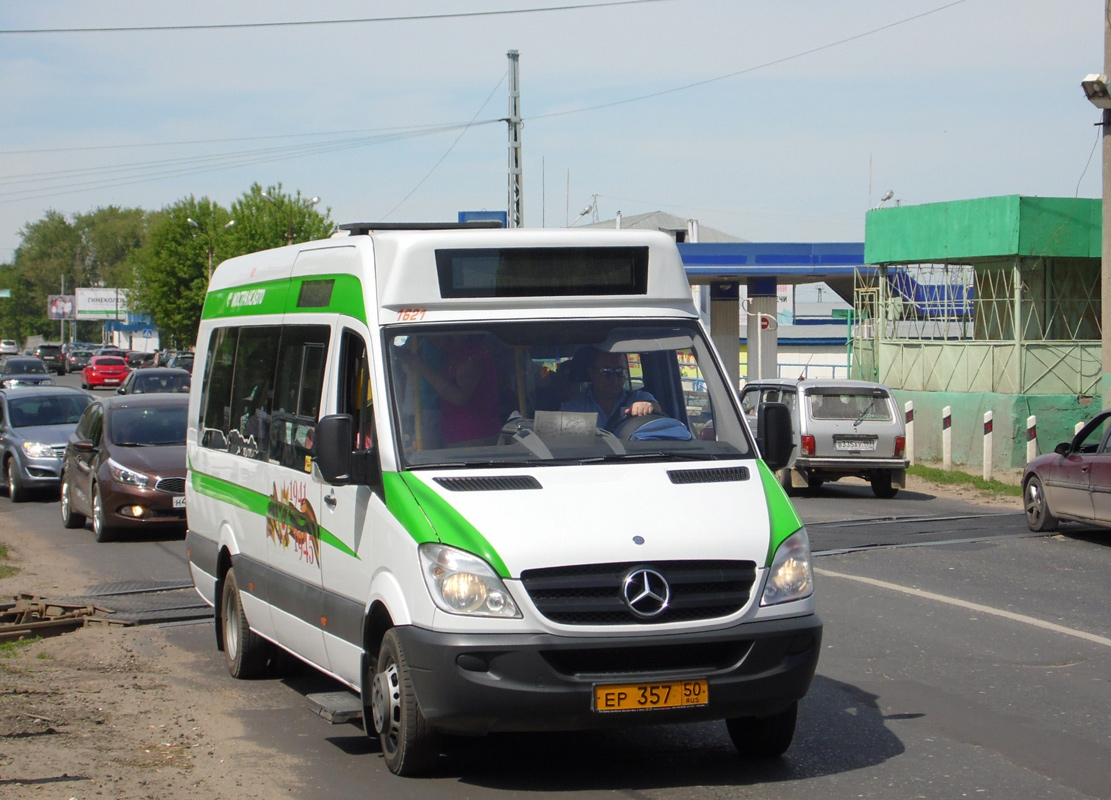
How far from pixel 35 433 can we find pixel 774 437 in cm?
1735

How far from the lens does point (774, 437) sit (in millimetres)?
6863

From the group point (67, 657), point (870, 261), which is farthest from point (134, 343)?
point (67, 657)

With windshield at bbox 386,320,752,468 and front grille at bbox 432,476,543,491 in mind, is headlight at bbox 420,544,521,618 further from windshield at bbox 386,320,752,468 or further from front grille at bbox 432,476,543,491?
windshield at bbox 386,320,752,468

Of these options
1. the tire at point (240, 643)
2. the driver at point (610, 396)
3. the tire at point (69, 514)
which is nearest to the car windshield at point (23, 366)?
the tire at point (69, 514)

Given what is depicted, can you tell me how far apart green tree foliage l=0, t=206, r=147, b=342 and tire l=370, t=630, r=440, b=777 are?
174332 millimetres

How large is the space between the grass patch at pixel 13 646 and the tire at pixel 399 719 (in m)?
4.18

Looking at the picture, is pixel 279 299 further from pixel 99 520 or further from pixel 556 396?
pixel 99 520

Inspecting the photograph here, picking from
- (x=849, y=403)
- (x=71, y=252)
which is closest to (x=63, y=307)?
(x=71, y=252)

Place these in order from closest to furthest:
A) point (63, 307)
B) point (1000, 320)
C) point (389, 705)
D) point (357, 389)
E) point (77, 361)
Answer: point (389, 705)
point (357, 389)
point (1000, 320)
point (77, 361)
point (63, 307)

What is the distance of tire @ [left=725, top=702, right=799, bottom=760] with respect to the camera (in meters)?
6.24

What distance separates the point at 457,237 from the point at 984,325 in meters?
26.5

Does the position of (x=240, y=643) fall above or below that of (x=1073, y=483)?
below

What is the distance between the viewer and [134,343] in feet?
469

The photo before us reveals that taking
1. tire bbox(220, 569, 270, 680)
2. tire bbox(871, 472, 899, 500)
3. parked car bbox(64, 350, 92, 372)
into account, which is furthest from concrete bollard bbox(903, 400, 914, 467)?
parked car bbox(64, 350, 92, 372)
